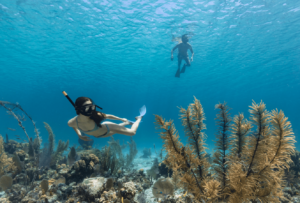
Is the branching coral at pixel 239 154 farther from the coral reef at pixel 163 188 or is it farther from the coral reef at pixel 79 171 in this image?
the coral reef at pixel 79 171

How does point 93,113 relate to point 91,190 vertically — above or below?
above

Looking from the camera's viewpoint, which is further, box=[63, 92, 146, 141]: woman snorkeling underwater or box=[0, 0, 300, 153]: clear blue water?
box=[0, 0, 300, 153]: clear blue water

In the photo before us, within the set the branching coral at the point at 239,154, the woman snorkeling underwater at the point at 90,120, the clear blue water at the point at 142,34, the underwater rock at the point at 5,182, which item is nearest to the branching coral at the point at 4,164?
the underwater rock at the point at 5,182

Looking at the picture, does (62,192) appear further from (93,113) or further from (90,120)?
(93,113)

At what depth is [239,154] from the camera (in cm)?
247

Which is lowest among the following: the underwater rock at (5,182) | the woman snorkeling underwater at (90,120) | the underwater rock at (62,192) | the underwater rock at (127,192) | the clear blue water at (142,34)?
the underwater rock at (127,192)

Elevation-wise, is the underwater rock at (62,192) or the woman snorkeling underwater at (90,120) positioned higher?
the woman snorkeling underwater at (90,120)

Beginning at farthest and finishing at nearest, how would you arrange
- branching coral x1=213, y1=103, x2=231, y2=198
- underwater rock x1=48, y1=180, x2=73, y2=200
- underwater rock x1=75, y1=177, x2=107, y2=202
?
underwater rock x1=48, y1=180, x2=73, y2=200 → underwater rock x1=75, y1=177, x2=107, y2=202 → branching coral x1=213, y1=103, x2=231, y2=198

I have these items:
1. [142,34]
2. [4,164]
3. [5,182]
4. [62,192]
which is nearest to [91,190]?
[62,192]

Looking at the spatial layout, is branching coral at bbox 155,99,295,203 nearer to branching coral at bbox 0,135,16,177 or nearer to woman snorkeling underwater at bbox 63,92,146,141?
woman snorkeling underwater at bbox 63,92,146,141

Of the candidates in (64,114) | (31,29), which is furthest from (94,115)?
(64,114)

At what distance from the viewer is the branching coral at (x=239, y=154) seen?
1916 millimetres

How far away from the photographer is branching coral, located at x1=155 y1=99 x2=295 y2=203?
1.92 metres

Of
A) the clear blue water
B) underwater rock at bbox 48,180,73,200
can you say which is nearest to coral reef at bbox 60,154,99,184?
underwater rock at bbox 48,180,73,200
